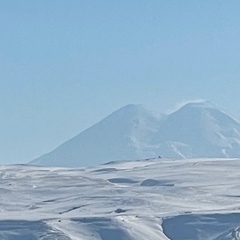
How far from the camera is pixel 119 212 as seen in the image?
2409 inches

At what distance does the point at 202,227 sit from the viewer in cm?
5634

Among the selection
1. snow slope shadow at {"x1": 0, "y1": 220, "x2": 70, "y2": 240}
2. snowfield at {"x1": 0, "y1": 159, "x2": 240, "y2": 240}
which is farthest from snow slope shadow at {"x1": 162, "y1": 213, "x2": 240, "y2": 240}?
snow slope shadow at {"x1": 0, "y1": 220, "x2": 70, "y2": 240}

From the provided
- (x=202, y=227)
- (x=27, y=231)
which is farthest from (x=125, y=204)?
(x=27, y=231)

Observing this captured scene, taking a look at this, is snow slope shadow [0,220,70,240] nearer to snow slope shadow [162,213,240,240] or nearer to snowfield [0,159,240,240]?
snowfield [0,159,240,240]

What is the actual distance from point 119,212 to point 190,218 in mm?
5274

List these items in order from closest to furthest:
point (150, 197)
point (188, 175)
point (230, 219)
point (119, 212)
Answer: point (230, 219) < point (119, 212) < point (150, 197) < point (188, 175)

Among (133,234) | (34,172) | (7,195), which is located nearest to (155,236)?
(133,234)

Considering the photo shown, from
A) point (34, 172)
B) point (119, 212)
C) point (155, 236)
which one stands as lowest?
point (155, 236)

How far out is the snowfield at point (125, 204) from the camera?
5512cm

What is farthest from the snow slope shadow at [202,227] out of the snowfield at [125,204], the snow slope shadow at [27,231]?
the snow slope shadow at [27,231]

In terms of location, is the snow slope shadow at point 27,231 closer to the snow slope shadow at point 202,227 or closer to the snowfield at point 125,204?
the snowfield at point 125,204

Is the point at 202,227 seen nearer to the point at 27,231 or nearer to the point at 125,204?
the point at 27,231

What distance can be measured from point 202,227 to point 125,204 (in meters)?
10.9

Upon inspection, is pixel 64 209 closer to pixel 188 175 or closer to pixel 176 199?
pixel 176 199
